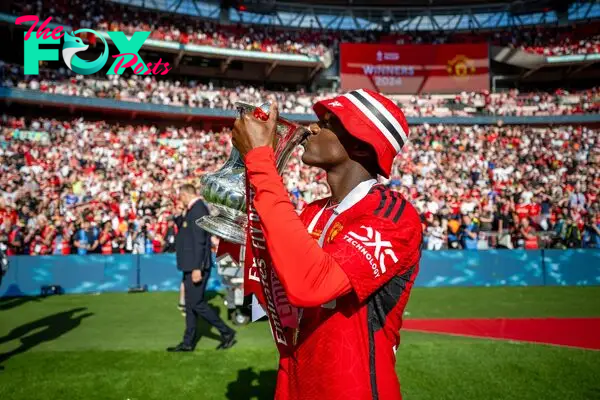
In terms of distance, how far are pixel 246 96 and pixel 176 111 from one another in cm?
502

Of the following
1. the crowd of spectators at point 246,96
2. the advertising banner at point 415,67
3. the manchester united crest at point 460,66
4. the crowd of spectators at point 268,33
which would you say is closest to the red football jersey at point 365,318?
the crowd of spectators at point 246,96

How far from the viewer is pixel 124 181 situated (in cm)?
1934

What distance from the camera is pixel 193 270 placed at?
695 centimetres

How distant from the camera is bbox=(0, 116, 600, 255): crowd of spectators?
14.0m

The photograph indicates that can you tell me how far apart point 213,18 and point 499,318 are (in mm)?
34181

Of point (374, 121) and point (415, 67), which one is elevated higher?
point (415, 67)

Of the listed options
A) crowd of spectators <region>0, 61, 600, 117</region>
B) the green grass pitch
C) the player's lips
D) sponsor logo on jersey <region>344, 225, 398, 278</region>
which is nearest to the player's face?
the player's lips

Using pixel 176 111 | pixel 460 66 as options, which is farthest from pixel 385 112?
pixel 460 66

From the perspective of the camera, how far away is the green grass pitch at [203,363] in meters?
5.20

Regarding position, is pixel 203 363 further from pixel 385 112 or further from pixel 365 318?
pixel 385 112

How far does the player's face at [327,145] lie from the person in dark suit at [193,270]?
4.96m

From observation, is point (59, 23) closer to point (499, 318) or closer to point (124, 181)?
point (124, 181)

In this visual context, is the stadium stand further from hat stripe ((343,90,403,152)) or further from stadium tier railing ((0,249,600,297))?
hat stripe ((343,90,403,152))

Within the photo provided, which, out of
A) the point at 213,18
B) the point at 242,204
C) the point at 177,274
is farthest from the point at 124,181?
the point at 213,18
